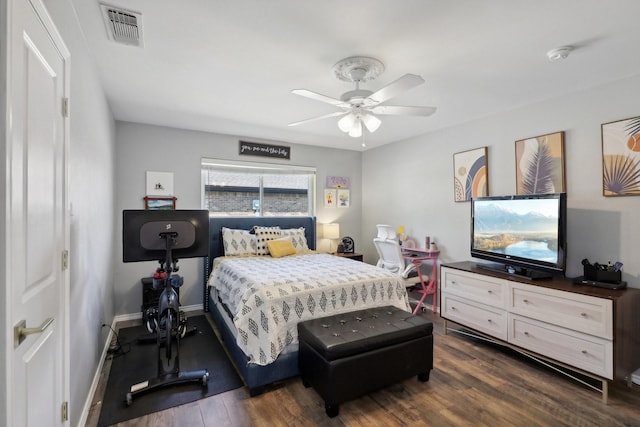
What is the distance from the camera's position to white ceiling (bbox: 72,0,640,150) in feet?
5.62

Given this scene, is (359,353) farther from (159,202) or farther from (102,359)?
(159,202)

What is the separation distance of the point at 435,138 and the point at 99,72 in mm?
3883

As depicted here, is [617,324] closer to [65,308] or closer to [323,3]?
[323,3]

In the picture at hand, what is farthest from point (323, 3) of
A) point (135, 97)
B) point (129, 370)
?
point (129, 370)

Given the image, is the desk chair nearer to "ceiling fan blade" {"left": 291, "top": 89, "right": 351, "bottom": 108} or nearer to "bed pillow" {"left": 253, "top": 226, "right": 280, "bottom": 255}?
"bed pillow" {"left": 253, "top": 226, "right": 280, "bottom": 255}

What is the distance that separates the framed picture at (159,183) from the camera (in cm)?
393

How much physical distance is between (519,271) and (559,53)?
1894 millimetres

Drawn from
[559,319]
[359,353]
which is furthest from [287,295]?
[559,319]

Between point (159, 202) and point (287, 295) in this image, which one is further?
point (159, 202)

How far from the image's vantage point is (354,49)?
211 centimetres

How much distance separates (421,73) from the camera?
2490mm

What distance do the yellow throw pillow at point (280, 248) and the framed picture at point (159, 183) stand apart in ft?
5.06

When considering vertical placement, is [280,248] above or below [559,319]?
above

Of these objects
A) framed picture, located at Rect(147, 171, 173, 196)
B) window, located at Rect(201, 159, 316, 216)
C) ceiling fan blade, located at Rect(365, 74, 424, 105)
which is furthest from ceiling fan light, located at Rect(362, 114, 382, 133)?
framed picture, located at Rect(147, 171, 173, 196)
